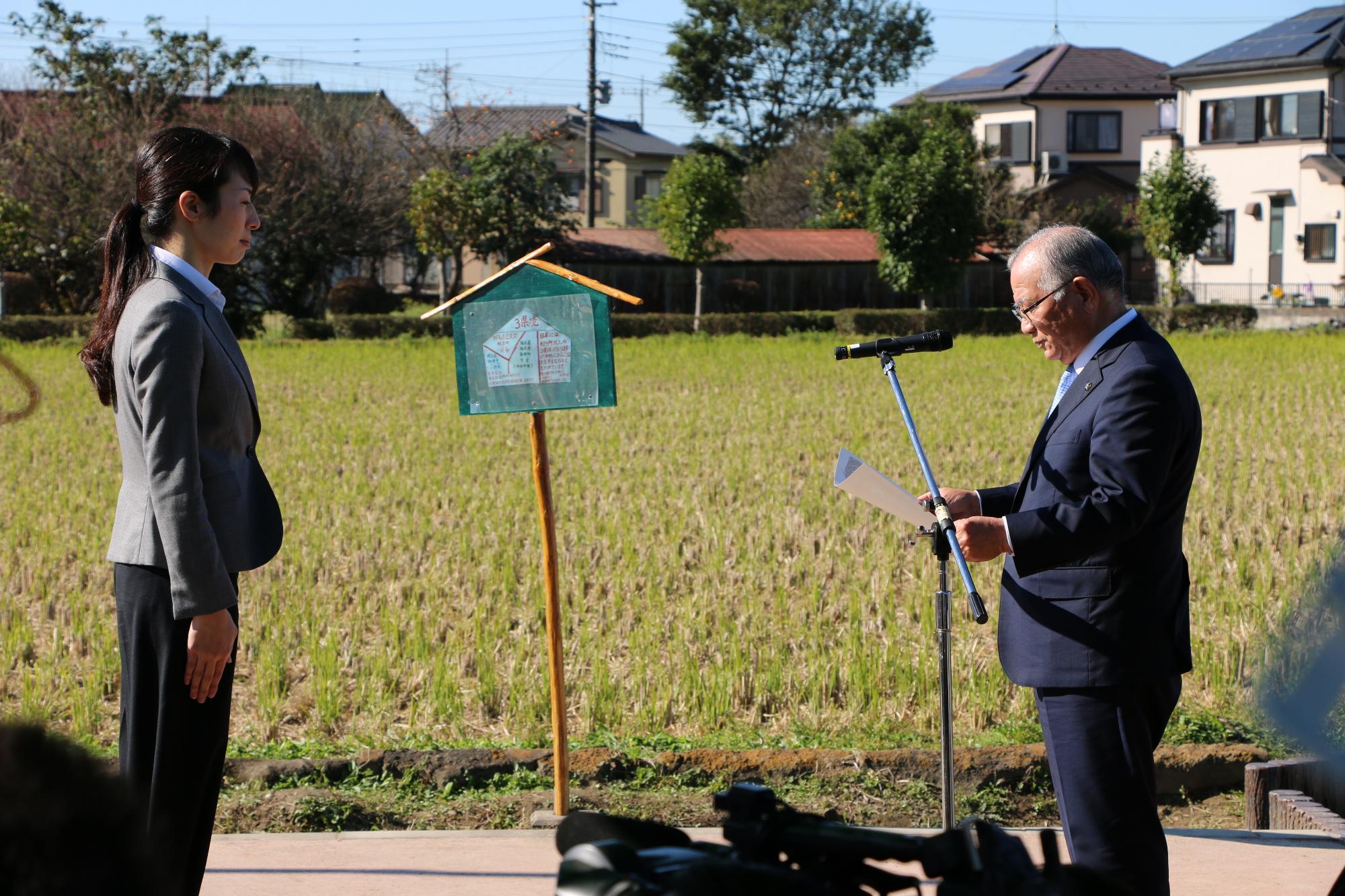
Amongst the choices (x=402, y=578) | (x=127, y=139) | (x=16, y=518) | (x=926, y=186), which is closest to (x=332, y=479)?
(x=16, y=518)

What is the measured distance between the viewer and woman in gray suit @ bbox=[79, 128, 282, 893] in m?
2.78

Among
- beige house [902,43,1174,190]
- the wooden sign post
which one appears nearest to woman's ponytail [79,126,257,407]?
the wooden sign post

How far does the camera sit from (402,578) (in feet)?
26.2

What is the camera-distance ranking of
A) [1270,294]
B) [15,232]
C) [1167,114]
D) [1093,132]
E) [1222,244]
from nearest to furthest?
[15,232]
[1270,294]
[1222,244]
[1167,114]
[1093,132]

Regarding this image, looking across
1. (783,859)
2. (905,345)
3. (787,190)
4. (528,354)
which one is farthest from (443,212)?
(783,859)

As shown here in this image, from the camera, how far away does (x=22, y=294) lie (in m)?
31.5

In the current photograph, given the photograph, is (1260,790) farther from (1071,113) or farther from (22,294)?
(1071,113)

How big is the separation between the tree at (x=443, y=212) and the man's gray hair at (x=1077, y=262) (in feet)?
111

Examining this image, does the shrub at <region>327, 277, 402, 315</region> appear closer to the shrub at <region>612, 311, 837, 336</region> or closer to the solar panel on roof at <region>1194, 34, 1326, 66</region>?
the shrub at <region>612, 311, 837, 336</region>

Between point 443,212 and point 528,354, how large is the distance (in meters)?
33.0

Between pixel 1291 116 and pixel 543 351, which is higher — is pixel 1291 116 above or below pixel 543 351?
above

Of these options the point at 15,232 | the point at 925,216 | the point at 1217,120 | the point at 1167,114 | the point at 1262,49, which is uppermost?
the point at 1262,49

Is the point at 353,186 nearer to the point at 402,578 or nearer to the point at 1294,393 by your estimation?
the point at 1294,393

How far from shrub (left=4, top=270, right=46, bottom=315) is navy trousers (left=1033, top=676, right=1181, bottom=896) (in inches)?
1240
